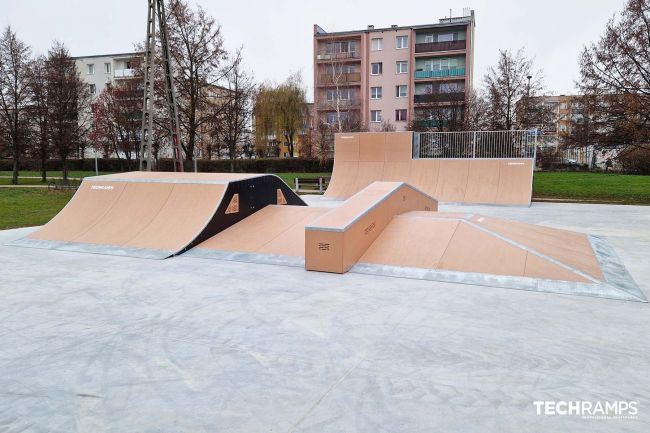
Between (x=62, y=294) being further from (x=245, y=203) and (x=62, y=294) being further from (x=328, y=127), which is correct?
(x=328, y=127)

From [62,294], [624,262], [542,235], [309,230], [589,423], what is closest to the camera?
[589,423]

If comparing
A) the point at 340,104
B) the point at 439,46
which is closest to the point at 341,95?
the point at 340,104

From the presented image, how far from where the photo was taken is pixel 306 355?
148 inches

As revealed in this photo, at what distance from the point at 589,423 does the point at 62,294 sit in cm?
560

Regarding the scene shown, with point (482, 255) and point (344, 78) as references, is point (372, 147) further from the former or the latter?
point (344, 78)

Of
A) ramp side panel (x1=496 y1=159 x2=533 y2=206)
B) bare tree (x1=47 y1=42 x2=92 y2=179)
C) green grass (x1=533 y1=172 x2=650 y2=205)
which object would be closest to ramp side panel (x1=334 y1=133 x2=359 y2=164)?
ramp side panel (x1=496 y1=159 x2=533 y2=206)

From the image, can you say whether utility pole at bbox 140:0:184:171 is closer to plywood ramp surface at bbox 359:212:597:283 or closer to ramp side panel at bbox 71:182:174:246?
ramp side panel at bbox 71:182:174:246

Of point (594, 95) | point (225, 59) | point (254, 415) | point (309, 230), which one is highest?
point (225, 59)

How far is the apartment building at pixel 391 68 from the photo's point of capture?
4512 centimetres

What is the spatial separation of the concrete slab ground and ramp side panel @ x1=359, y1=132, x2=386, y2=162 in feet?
48.8

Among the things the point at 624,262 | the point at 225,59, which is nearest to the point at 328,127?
the point at 225,59

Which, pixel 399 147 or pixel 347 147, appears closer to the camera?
pixel 399 147

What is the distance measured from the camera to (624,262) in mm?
7332

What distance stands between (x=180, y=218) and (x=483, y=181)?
13.6m
